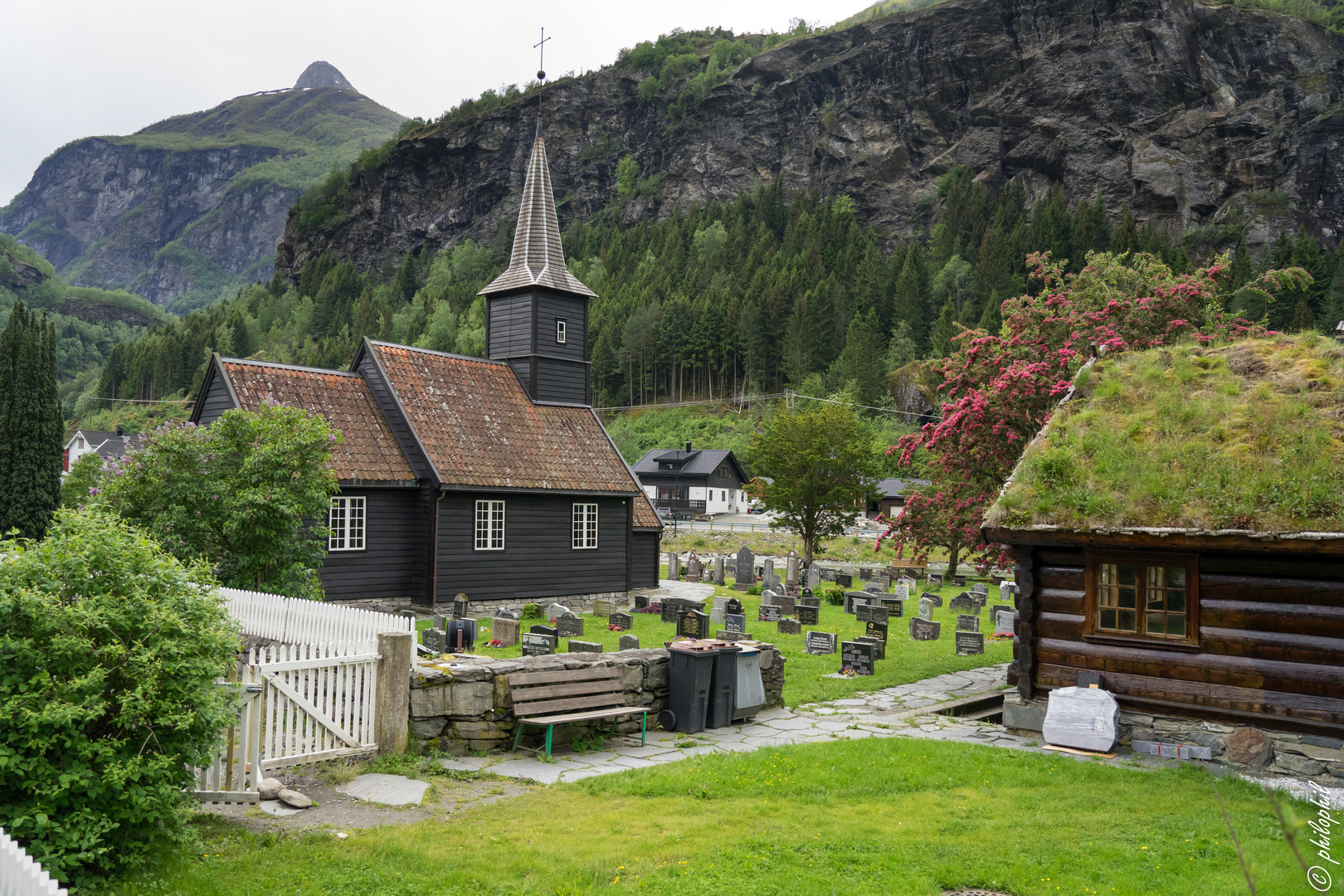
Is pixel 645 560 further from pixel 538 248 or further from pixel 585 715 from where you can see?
pixel 585 715

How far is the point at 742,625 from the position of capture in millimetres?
19484

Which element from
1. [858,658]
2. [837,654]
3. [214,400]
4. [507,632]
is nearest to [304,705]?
[507,632]

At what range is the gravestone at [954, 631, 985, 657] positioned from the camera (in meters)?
18.7

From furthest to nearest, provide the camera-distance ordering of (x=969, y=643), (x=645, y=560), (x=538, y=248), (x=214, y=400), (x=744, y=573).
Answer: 1. (x=744, y=573)
2. (x=645, y=560)
3. (x=538, y=248)
4. (x=214, y=400)
5. (x=969, y=643)

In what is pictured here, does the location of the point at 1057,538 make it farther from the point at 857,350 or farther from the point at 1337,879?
the point at 857,350

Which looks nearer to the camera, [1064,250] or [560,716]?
[560,716]

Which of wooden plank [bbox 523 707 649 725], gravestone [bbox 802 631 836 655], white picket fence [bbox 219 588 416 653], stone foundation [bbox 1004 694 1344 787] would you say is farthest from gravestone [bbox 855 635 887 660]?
white picket fence [bbox 219 588 416 653]

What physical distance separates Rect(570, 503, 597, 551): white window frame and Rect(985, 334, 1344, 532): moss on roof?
627 inches

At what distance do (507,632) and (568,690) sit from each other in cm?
863

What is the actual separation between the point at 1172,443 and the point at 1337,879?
19.9 feet

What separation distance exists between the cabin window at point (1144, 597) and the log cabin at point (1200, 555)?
0.02 m

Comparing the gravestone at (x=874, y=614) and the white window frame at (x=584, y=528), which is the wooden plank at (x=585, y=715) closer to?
the gravestone at (x=874, y=614)

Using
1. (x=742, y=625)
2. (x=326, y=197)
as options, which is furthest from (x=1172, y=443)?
(x=326, y=197)

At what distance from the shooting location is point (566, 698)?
1008 centimetres
